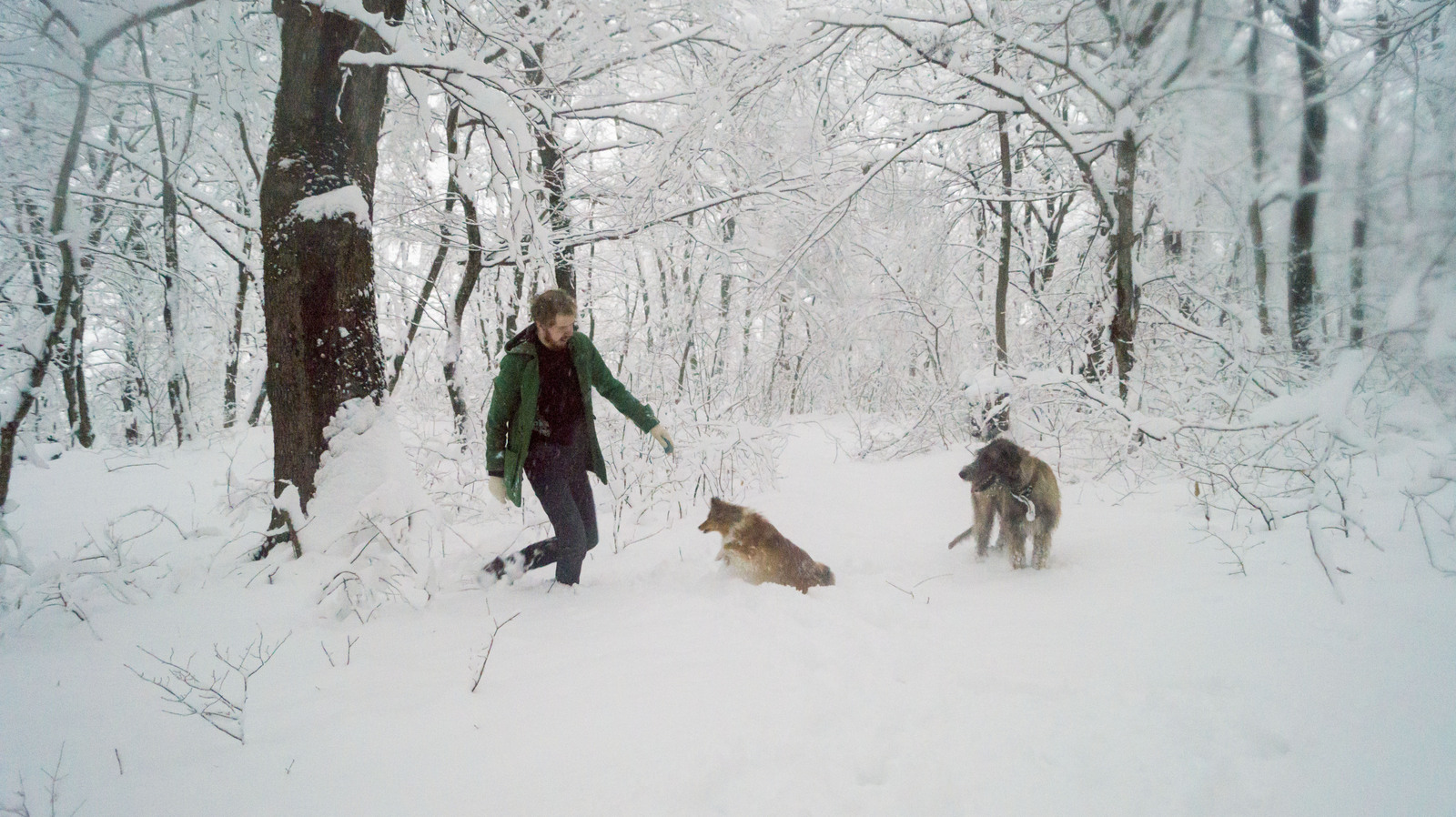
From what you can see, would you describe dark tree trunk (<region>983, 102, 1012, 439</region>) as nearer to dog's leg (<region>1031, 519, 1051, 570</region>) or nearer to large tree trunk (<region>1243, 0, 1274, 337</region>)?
dog's leg (<region>1031, 519, 1051, 570</region>)

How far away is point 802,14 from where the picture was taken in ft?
13.6

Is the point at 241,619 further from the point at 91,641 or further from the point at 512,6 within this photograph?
the point at 512,6

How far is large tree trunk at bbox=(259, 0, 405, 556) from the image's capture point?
279 cm

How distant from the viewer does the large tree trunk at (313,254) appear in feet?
9.14

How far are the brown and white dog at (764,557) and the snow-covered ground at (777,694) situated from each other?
0.64ft

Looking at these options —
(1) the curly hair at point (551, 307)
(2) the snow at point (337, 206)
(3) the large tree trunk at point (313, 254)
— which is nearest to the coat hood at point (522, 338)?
(1) the curly hair at point (551, 307)

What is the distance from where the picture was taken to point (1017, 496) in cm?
336

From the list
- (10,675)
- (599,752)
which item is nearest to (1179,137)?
(599,752)

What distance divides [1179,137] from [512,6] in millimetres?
5569

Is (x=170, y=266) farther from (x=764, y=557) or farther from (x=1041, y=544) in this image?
(x=1041, y=544)

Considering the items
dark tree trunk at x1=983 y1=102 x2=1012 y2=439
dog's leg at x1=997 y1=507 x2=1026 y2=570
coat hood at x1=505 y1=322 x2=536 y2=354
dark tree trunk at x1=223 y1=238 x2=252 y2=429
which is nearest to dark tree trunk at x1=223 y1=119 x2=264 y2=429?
dark tree trunk at x1=223 y1=238 x2=252 y2=429

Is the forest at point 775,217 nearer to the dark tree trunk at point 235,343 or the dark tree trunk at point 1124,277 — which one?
the dark tree trunk at point 1124,277

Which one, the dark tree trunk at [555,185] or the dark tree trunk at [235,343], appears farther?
the dark tree trunk at [235,343]

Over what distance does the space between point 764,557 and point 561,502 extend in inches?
46.0
